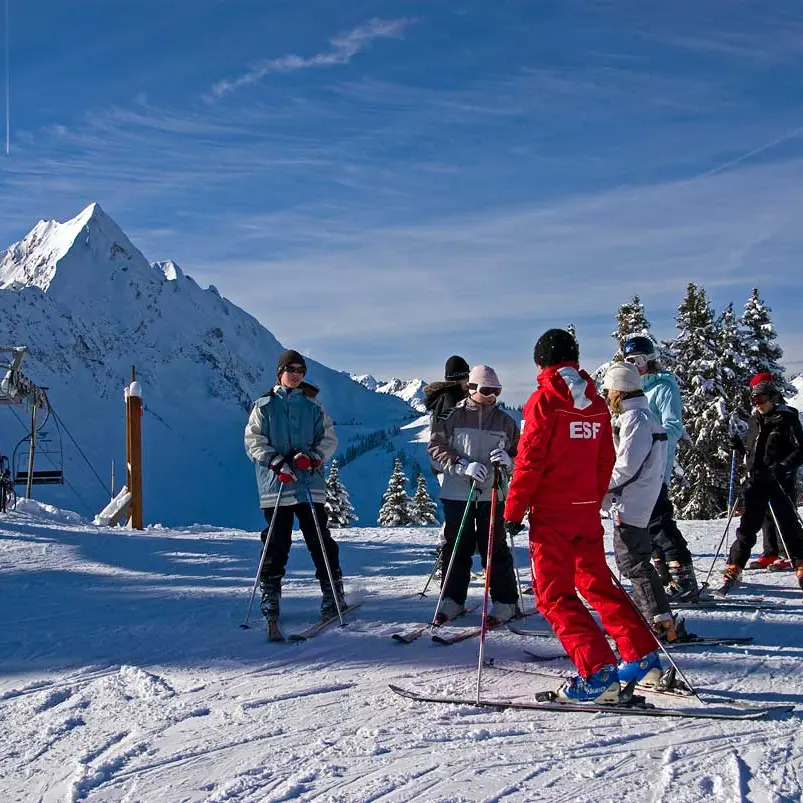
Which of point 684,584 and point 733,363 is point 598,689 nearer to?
point 684,584

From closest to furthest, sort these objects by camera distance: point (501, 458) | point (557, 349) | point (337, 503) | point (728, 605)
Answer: point (557, 349), point (501, 458), point (728, 605), point (337, 503)

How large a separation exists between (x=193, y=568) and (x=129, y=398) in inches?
271

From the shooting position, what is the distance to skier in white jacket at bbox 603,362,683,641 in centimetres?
504

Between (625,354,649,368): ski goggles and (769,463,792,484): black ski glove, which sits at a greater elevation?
(625,354,649,368): ski goggles

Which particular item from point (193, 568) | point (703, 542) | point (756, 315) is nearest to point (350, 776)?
point (193, 568)

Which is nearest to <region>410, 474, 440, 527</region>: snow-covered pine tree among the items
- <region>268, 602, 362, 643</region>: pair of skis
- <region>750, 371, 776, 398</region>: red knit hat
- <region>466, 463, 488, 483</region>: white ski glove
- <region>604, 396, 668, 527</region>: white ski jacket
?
<region>750, 371, 776, 398</region>: red knit hat

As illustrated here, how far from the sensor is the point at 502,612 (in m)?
6.00

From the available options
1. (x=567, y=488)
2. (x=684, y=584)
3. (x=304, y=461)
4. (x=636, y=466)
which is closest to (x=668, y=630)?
(x=636, y=466)

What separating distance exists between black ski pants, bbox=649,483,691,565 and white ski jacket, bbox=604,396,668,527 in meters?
1.52

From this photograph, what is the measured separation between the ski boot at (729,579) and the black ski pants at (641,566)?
211 cm

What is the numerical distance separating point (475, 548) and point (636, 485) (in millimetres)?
1596

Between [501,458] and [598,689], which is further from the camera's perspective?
[501,458]

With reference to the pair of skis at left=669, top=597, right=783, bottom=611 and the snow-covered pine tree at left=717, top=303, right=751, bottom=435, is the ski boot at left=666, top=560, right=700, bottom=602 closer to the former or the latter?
the pair of skis at left=669, top=597, right=783, bottom=611

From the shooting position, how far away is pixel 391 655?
17.5ft
